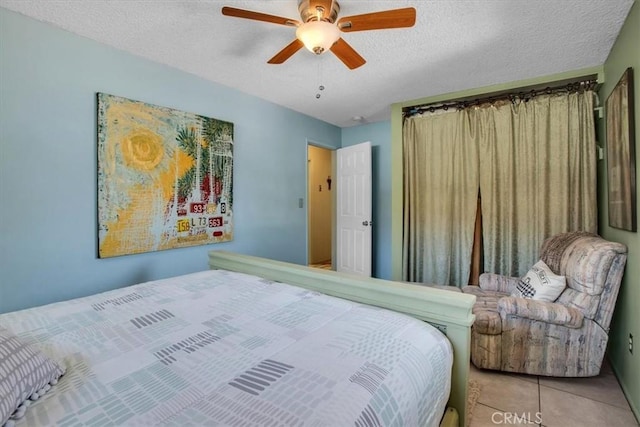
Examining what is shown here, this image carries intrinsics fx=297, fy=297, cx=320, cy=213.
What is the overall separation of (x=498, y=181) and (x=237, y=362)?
10.1 feet

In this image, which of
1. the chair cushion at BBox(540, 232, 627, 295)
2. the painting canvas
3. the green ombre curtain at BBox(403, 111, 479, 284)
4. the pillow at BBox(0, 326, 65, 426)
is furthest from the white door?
→ the pillow at BBox(0, 326, 65, 426)

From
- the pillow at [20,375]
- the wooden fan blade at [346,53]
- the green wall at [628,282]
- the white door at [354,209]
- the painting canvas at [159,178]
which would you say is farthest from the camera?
the white door at [354,209]

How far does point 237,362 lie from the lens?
0.94 metres

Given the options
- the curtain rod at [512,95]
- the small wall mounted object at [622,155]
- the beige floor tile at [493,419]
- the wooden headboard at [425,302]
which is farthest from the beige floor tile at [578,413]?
the curtain rod at [512,95]

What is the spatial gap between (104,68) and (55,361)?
2202 millimetres

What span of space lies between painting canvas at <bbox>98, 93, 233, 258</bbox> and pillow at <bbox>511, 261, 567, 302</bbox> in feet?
8.68

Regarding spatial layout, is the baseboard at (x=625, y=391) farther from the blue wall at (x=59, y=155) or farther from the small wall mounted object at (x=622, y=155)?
the blue wall at (x=59, y=155)

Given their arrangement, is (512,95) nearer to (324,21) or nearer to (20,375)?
(324,21)

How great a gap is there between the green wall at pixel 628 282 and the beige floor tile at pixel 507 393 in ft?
1.62

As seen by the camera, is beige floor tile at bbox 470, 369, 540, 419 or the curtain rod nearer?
beige floor tile at bbox 470, 369, 540, 419

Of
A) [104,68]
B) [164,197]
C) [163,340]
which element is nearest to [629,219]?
[163,340]

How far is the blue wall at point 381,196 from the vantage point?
4.20 meters

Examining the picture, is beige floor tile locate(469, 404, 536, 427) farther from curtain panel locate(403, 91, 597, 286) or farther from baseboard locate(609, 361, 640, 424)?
curtain panel locate(403, 91, 597, 286)

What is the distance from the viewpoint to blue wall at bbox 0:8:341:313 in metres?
1.87
